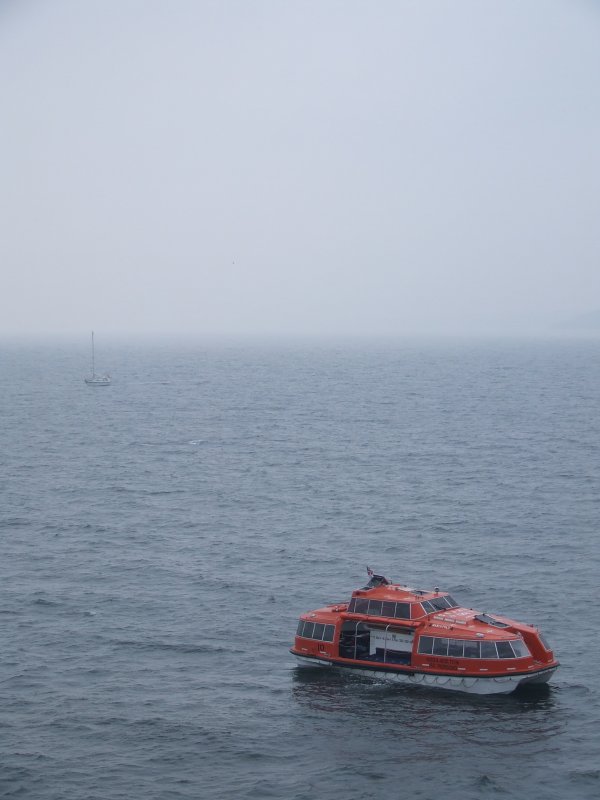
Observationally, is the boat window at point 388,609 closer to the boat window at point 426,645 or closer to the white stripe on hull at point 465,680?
the boat window at point 426,645

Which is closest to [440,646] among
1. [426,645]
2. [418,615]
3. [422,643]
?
[426,645]

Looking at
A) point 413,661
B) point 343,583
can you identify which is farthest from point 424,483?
point 413,661

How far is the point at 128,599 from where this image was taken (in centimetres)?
6462

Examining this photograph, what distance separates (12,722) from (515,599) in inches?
1218

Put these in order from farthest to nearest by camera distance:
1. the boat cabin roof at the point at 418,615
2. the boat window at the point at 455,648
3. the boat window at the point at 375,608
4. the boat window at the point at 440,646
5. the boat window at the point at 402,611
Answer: the boat window at the point at 375,608 → the boat window at the point at 402,611 → the boat cabin roof at the point at 418,615 → the boat window at the point at 440,646 → the boat window at the point at 455,648

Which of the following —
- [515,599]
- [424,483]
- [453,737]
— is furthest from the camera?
[424,483]

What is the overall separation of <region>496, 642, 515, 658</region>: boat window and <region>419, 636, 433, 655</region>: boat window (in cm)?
331

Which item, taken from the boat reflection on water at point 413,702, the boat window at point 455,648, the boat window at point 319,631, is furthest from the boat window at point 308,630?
the boat window at point 455,648

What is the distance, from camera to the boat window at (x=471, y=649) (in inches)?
1938

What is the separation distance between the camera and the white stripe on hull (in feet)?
161

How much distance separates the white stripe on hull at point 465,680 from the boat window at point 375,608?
275 centimetres

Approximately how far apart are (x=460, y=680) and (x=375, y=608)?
19.1 feet

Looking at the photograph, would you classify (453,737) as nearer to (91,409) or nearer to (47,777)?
(47,777)

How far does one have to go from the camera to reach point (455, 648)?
163 ft
